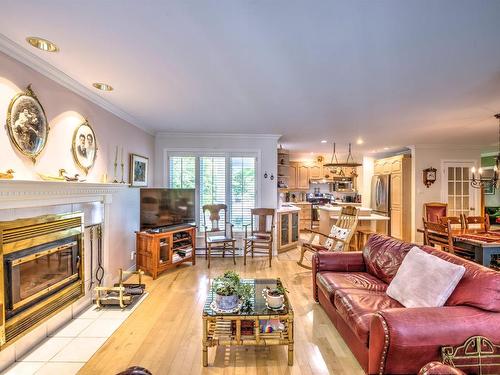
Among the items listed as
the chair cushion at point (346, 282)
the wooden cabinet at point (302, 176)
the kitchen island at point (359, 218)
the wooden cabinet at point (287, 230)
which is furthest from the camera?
the wooden cabinet at point (302, 176)

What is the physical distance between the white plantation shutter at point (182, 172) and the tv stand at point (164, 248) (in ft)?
3.24

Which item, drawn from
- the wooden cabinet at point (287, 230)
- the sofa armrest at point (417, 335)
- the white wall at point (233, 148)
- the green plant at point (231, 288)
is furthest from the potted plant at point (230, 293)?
the wooden cabinet at point (287, 230)

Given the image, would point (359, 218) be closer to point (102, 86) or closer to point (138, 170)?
point (138, 170)

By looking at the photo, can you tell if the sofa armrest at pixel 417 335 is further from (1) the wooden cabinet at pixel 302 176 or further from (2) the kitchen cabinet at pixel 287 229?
(1) the wooden cabinet at pixel 302 176

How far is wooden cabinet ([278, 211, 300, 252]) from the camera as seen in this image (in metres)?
5.55

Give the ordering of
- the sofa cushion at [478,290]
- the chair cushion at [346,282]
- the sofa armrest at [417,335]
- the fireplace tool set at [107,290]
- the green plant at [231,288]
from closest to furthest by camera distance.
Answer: the sofa armrest at [417,335] < the sofa cushion at [478,290] < the green plant at [231,288] < the chair cushion at [346,282] < the fireplace tool set at [107,290]

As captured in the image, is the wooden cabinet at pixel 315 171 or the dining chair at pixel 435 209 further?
the wooden cabinet at pixel 315 171

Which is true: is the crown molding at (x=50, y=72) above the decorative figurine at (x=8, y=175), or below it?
above

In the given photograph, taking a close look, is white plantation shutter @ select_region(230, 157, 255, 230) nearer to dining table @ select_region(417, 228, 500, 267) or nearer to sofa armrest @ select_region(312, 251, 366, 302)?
sofa armrest @ select_region(312, 251, 366, 302)

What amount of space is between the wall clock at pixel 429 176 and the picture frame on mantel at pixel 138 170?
6.13 meters

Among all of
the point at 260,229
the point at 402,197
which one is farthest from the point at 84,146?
the point at 402,197

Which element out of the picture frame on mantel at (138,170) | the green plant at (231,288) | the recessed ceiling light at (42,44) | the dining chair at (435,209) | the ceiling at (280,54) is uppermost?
the recessed ceiling light at (42,44)

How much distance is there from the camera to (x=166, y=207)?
14.5ft

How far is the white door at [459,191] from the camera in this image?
643 centimetres
